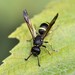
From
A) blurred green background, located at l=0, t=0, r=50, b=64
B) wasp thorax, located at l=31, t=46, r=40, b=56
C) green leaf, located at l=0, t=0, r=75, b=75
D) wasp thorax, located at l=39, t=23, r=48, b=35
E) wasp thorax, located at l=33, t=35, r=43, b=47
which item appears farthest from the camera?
blurred green background, located at l=0, t=0, r=50, b=64

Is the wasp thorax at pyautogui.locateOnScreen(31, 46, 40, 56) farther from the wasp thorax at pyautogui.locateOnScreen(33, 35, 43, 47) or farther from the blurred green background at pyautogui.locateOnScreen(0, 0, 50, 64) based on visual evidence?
the blurred green background at pyautogui.locateOnScreen(0, 0, 50, 64)

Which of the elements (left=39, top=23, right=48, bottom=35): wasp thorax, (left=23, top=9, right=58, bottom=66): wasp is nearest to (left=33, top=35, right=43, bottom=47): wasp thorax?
(left=23, top=9, right=58, bottom=66): wasp

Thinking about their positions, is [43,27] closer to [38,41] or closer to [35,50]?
[38,41]

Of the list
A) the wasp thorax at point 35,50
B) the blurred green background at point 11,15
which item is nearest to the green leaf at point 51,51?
the wasp thorax at point 35,50

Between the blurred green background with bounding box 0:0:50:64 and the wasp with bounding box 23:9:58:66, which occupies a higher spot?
the blurred green background with bounding box 0:0:50:64

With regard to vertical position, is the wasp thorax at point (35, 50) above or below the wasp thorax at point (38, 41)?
below

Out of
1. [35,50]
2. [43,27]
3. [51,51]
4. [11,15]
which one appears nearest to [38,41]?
[43,27]

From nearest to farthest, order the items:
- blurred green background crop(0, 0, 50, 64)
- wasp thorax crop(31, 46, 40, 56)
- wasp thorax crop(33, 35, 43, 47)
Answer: wasp thorax crop(31, 46, 40, 56), wasp thorax crop(33, 35, 43, 47), blurred green background crop(0, 0, 50, 64)

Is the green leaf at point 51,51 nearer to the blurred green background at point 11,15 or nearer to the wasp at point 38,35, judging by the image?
the wasp at point 38,35

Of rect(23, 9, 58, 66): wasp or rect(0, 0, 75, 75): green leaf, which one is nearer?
rect(0, 0, 75, 75): green leaf
